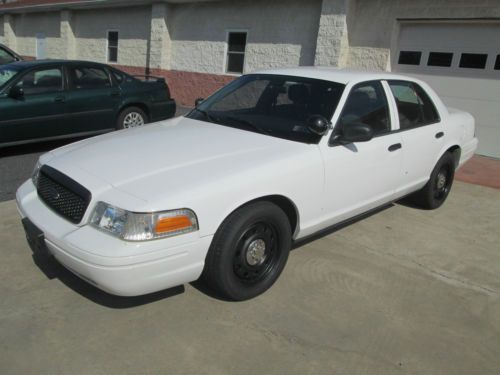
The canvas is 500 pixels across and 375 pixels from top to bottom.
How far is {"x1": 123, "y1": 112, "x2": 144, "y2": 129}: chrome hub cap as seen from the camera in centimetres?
785

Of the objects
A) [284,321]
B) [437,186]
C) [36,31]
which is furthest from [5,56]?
[284,321]

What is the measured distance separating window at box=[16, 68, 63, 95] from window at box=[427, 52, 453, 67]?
6978 millimetres

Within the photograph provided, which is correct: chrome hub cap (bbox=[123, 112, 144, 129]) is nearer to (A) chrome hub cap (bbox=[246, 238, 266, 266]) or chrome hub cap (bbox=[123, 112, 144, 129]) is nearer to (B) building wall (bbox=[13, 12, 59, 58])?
(A) chrome hub cap (bbox=[246, 238, 266, 266])

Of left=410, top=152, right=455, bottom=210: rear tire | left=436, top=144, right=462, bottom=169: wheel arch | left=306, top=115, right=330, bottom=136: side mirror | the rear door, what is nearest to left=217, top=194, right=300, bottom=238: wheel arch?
left=306, top=115, right=330, bottom=136: side mirror

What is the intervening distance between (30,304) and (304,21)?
9744 mm

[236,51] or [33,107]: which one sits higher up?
[236,51]

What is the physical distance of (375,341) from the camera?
9.55 feet

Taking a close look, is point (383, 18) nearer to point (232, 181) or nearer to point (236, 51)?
point (236, 51)

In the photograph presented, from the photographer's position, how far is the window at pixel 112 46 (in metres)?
16.7

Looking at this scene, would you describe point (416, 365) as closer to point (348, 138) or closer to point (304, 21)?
point (348, 138)

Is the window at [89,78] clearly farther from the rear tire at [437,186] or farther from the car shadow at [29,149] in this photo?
the rear tire at [437,186]

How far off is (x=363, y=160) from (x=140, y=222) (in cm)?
205

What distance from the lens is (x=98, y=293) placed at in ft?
10.6

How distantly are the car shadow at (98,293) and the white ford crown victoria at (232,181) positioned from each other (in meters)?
0.43
